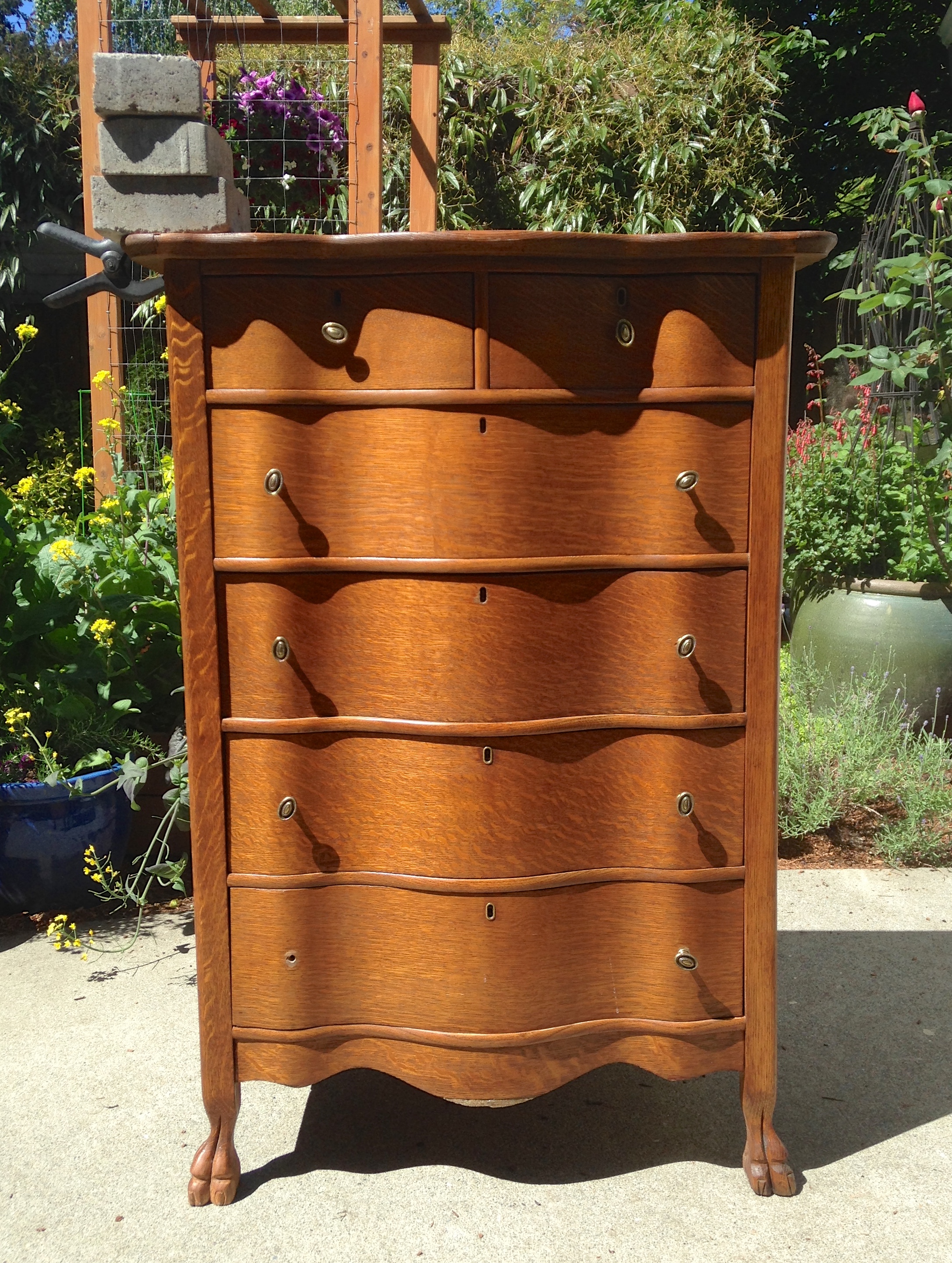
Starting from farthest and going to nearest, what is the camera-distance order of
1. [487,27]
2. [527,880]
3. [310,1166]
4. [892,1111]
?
[487,27] → [892,1111] → [310,1166] → [527,880]

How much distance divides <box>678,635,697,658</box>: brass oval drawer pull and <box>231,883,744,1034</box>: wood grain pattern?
1.19 feet

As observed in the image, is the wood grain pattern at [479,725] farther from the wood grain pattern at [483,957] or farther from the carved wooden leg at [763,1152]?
the carved wooden leg at [763,1152]

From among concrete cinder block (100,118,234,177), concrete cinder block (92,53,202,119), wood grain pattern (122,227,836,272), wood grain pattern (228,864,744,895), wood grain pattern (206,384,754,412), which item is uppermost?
concrete cinder block (92,53,202,119)

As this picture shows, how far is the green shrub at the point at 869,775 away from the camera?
3119mm

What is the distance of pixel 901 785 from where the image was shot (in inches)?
129

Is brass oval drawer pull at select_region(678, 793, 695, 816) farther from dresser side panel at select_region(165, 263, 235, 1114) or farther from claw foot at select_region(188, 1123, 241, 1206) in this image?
claw foot at select_region(188, 1123, 241, 1206)

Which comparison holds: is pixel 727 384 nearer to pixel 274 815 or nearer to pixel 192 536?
pixel 192 536

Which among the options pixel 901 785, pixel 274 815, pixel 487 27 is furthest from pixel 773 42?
pixel 274 815

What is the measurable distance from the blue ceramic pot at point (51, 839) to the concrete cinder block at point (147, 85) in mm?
2285

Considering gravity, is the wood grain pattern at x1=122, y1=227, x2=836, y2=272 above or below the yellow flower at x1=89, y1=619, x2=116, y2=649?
above

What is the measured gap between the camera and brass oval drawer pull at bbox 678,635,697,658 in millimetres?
1543

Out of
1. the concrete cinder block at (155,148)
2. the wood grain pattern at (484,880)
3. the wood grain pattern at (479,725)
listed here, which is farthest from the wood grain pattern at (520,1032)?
the concrete cinder block at (155,148)

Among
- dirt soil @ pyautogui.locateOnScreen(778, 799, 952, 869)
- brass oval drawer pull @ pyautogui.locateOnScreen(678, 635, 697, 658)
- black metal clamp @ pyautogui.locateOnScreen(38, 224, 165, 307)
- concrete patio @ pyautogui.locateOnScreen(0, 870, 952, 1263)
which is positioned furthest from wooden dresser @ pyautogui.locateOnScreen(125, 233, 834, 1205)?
dirt soil @ pyautogui.locateOnScreen(778, 799, 952, 869)

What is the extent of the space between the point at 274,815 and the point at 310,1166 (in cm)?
63
